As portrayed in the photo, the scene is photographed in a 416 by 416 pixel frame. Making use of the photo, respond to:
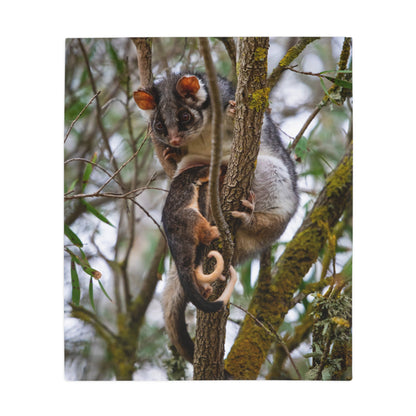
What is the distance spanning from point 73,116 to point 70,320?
1.10m

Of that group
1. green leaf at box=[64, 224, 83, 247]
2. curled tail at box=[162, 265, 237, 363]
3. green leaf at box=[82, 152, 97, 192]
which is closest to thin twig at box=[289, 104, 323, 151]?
curled tail at box=[162, 265, 237, 363]

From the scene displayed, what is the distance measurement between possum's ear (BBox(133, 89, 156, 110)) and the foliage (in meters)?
0.08

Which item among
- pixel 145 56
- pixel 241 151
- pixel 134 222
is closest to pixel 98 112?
pixel 145 56

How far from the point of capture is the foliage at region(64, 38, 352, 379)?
286cm

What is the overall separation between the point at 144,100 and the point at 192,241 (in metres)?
0.82

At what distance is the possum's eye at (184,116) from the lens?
285 centimetres

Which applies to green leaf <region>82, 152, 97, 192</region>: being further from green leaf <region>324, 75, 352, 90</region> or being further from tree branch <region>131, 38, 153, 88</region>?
green leaf <region>324, 75, 352, 90</region>

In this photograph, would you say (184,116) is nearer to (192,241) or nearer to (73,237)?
(192,241)

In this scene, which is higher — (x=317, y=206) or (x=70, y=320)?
(x=317, y=206)

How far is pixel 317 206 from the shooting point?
324 cm

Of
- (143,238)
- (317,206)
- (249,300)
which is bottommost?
(249,300)
